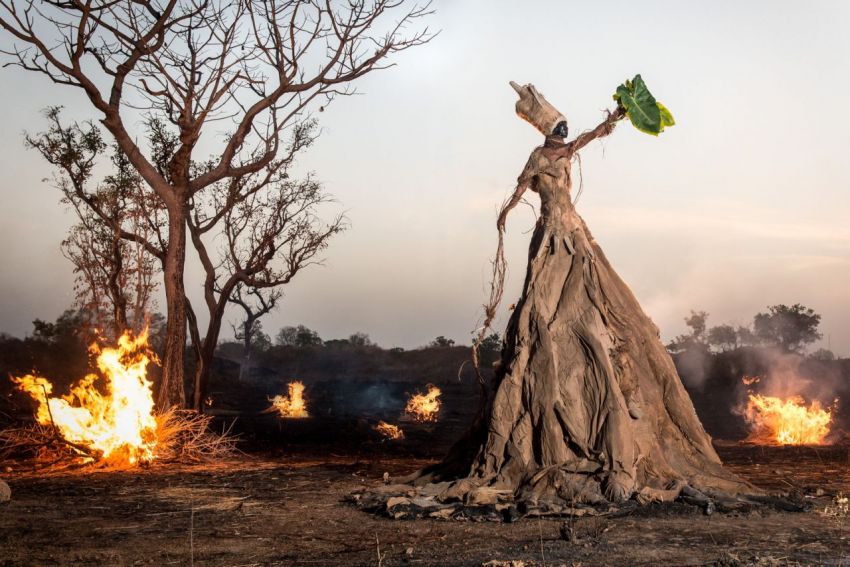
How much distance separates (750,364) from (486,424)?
2728 centimetres

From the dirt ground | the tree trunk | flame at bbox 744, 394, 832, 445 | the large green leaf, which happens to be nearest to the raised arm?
the large green leaf

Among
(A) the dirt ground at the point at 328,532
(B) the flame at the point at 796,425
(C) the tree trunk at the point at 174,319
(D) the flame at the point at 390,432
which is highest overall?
(C) the tree trunk at the point at 174,319

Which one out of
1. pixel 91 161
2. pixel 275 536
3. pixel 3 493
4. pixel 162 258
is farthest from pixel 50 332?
pixel 275 536

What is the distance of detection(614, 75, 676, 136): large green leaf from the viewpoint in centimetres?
987

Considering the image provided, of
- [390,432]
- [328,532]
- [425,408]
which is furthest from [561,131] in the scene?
[425,408]

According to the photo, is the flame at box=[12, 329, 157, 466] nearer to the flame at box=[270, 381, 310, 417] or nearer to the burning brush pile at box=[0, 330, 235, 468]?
the burning brush pile at box=[0, 330, 235, 468]

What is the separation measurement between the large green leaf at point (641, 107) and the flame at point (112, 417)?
821 cm

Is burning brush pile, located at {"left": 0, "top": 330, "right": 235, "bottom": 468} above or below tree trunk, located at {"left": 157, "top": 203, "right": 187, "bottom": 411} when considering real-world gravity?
below

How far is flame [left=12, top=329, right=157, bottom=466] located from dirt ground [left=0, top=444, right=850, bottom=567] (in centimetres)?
171

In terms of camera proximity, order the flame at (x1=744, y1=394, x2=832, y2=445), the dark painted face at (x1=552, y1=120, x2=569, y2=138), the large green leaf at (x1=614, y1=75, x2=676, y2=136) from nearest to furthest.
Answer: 1. the large green leaf at (x1=614, y1=75, x2=676, y2=136)
2. the dark painted face at (x1=552, y1=120, x2=569, y2=138)
3. the flame at (x1=744, y1=394, x2=832, y2=445)

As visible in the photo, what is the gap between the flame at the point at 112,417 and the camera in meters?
12.9

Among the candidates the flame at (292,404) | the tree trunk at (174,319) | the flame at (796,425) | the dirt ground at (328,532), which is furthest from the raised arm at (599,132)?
the flame at (292,404)

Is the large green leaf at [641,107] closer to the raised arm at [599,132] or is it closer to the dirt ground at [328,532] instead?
the raised arm at [599,132]

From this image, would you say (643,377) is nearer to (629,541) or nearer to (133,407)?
(629,541)
